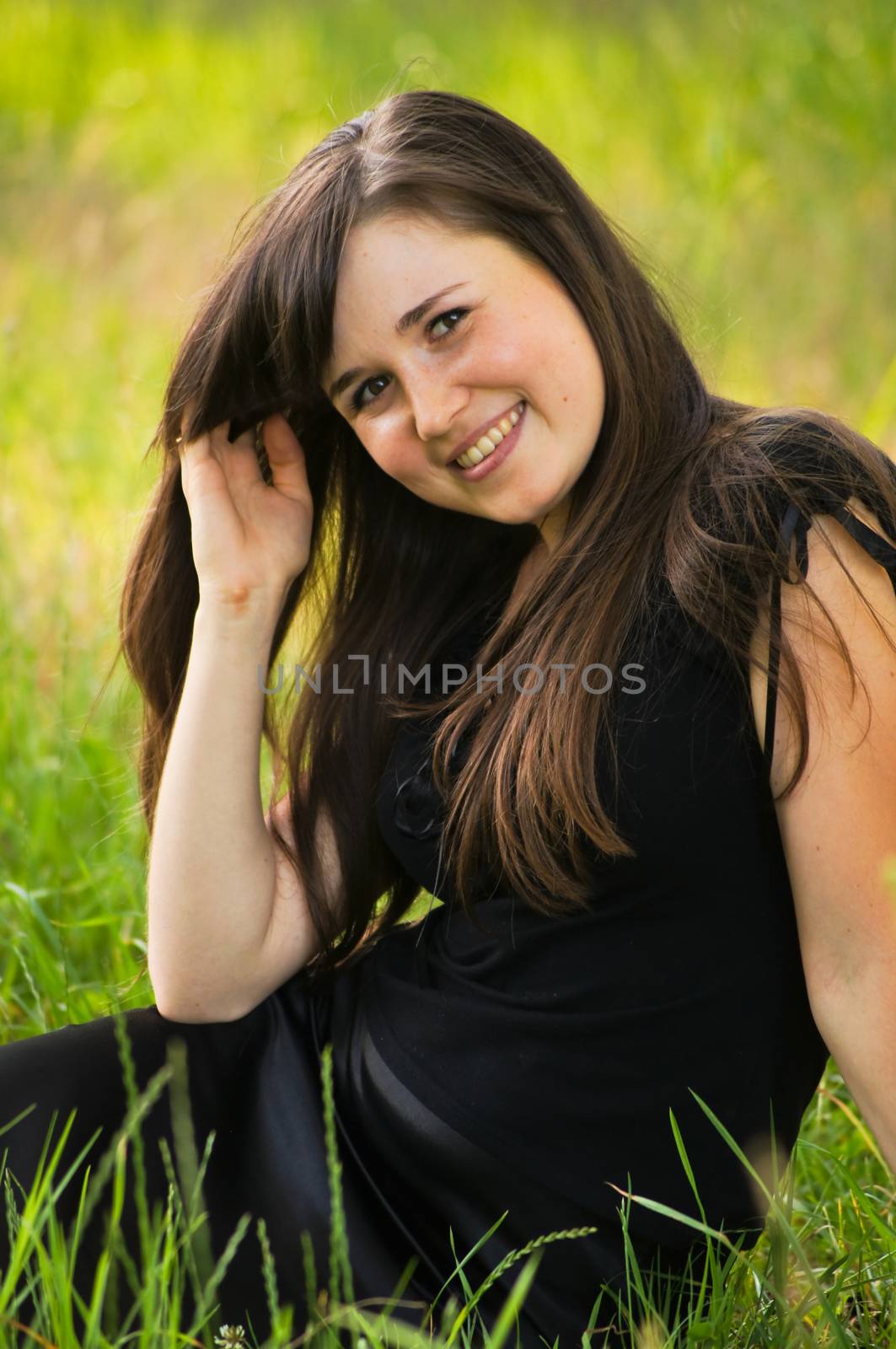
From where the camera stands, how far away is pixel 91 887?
2.52m

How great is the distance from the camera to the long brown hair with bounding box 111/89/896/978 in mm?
1506

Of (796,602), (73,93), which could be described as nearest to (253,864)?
(796,602)

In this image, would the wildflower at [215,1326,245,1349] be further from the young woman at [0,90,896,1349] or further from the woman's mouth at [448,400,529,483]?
the woman's mouth at [448,400,529,483]

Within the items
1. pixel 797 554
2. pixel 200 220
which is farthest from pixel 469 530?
pixel 200 220

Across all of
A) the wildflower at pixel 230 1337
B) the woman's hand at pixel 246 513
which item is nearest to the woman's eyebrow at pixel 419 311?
the woman's hand at pixel 246 513

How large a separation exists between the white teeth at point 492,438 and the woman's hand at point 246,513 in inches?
15.2

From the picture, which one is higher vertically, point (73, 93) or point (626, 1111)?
point (73, 93)

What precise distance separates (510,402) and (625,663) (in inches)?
14.1

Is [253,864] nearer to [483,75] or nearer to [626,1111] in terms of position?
[626,1111]

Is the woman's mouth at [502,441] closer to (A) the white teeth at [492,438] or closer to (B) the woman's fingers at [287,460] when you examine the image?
(A) the white teeth at [492,438]

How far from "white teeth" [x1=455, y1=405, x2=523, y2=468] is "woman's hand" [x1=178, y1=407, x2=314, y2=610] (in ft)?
1.27

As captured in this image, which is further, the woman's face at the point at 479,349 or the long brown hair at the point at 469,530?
the woman's face at the point at 479,349

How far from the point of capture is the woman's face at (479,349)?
1626 mm

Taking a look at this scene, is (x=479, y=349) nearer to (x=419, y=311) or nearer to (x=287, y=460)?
(x=419, y=311)
